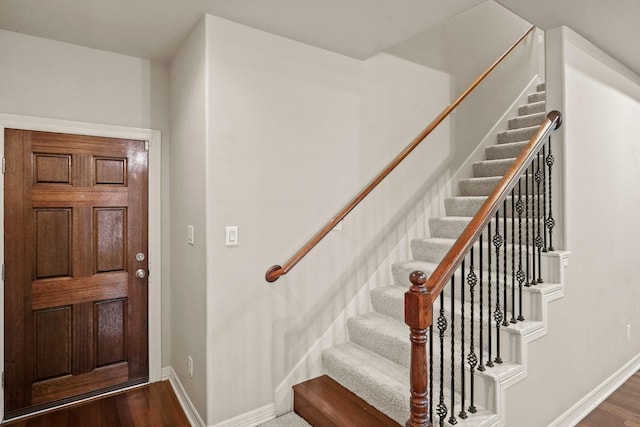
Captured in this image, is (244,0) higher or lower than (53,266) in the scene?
higher

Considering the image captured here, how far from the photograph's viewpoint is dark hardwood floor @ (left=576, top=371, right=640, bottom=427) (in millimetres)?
2393

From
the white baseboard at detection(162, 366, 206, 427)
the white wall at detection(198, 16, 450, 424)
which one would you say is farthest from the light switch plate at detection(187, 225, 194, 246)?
the white baseboard at detection(162, 366, 206, 427)

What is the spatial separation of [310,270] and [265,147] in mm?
915

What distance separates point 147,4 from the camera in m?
2.14

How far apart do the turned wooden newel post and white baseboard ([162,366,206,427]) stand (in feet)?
4.67

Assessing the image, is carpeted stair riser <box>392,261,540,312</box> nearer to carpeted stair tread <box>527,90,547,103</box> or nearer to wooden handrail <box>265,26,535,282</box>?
wooden handrail <box>265,26,535,282</box>

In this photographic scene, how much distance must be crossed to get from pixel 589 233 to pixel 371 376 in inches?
70.4

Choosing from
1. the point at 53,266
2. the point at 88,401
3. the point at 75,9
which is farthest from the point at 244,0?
the point at 88,401

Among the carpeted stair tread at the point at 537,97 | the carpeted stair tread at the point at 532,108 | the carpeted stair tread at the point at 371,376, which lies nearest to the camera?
the carpeted stair tread at the point at 371,376

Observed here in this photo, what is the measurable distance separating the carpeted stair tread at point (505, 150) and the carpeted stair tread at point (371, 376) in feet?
7.93

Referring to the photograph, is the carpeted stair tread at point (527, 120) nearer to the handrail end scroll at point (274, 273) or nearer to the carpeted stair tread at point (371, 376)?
the carpeted stair tread at point (371, 376)

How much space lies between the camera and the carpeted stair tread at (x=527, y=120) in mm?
3822

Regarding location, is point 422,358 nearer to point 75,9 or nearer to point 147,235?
point 147,235

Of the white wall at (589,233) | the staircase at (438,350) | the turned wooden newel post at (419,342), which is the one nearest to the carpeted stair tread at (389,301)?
the staircase at (438,350)
